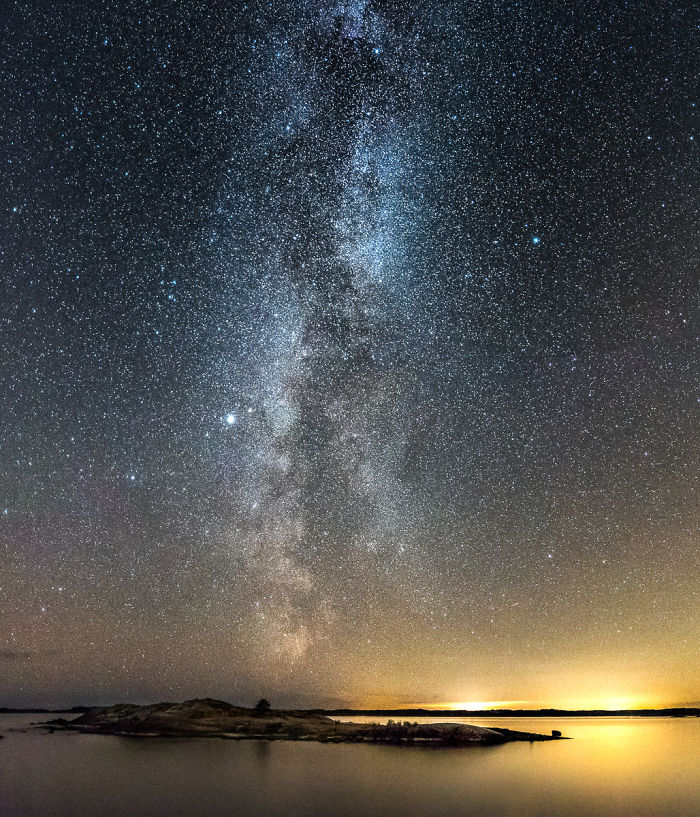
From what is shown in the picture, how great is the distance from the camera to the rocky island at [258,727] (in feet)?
164

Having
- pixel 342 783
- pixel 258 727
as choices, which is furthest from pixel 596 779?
pixel 258 727

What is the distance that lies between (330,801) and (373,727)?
3833 centimetres

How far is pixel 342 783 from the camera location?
24078 millimetres

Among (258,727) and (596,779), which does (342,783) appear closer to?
(596,779)

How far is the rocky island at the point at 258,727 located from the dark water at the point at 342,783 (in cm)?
987

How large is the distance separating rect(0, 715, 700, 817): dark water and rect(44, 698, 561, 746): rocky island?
9.87 metres

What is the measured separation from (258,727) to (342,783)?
124 ft

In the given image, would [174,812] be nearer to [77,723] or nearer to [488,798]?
[488,798]

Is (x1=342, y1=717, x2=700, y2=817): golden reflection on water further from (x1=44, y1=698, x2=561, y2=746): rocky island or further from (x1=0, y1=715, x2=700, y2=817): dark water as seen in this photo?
(x1=44, y1=698, x2=561, y2=746): rocky island

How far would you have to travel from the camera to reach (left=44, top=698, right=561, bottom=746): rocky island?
50.1 m

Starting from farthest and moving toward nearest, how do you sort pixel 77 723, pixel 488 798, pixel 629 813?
pixel 77 723 < pixel 488 798 < pixel 629 813

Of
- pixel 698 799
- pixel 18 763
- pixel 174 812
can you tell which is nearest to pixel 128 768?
pixel 18 763

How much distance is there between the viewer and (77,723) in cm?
7219

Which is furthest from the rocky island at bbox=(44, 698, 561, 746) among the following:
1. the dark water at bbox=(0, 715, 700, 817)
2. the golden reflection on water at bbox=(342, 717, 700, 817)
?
the dark water at bbox=(0, 715, 700, 817)
